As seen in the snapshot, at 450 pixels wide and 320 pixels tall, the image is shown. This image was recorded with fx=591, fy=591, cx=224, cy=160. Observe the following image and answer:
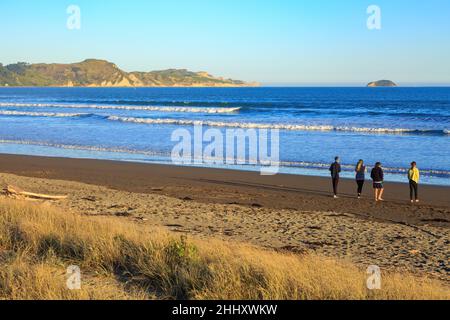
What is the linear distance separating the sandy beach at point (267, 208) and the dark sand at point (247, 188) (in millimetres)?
28

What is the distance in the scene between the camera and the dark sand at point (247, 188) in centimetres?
1545

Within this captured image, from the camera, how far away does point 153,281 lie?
7188 millimetres

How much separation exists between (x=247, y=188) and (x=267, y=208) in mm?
3448

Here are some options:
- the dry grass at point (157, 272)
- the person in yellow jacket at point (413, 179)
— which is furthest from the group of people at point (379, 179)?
the dry grass at point (157, 272)

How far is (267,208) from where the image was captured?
51.0 feet

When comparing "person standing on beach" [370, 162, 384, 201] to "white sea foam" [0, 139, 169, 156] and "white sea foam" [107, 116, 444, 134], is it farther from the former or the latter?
"white sea foam" [107, 116, 444, 134]

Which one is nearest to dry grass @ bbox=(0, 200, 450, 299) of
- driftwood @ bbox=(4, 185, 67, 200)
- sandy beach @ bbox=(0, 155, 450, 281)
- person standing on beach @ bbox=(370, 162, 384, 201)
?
sandy beach @ bbox=(0, 155, 450, 281)

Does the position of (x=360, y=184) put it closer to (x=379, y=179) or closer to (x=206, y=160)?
(x=379, y=179)

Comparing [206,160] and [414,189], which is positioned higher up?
[414,189]

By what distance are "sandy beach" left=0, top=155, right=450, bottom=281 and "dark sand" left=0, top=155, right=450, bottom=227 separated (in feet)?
0.09

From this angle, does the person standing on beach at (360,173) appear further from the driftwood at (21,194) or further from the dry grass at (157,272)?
the dry grass at (157,272)

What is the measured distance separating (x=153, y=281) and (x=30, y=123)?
44407 mm

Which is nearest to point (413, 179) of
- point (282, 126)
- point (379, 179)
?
point (379, 179)

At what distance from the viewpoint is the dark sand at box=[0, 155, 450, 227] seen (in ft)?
50.7
